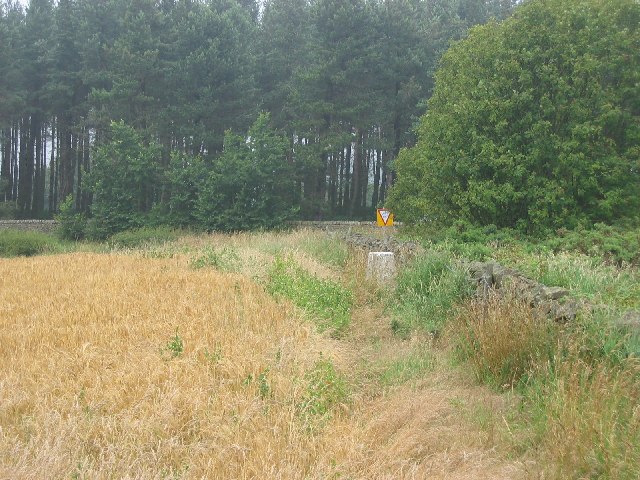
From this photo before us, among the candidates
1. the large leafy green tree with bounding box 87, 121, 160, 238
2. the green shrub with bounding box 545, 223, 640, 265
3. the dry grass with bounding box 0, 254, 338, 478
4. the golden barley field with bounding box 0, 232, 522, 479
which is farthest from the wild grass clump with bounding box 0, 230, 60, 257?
the green shrub with bounding box 545, 223, 640, 265

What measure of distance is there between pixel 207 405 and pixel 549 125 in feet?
46.1

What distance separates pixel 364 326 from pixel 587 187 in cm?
1031

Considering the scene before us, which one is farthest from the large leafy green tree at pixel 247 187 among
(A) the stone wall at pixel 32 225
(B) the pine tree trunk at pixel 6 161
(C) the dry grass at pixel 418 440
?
(C) the dry grass at pixel 418 440

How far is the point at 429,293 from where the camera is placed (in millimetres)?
9195

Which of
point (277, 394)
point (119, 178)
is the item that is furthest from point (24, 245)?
point (277, 394)

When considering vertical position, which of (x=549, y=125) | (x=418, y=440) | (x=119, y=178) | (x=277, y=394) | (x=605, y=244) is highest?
(x=549, y=125)

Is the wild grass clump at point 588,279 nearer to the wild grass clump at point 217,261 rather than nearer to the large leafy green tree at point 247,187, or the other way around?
the wild grass clump at point 217,261

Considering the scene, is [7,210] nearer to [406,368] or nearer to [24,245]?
[24,245]

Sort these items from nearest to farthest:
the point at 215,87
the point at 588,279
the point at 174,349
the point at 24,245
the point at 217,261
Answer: the point at 174,349 → the point at 588,279 → the point at 217,261 → the point at 24,245 → the point at 215,87

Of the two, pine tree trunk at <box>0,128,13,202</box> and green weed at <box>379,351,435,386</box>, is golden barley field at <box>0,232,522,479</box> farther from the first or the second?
pine tree trunk at <box>0,128,13,202</box>

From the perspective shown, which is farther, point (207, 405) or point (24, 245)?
point (24, 245)

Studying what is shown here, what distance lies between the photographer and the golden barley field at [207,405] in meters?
3.61

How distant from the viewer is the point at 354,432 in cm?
411

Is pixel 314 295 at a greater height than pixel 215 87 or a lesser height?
lesser
